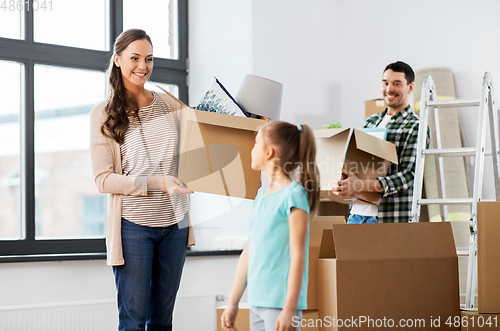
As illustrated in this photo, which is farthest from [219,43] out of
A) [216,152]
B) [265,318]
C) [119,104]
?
[265,318]

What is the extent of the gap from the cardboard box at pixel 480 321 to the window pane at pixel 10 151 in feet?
6.60

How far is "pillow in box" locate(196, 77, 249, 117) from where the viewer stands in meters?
1.39

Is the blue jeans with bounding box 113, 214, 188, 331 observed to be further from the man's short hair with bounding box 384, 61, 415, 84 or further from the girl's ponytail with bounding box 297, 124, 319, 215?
the man's short hair with bounding box 384, 61, 415, 84

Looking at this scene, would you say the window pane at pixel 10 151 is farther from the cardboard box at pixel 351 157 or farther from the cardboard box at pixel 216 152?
the cardboard box at pixel 351 157

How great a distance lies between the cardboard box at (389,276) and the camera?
1392 mm

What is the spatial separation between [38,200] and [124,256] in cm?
127

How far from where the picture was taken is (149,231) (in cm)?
141

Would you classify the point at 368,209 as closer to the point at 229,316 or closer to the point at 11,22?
the point at 229,316

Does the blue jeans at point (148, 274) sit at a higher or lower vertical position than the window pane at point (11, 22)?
lower

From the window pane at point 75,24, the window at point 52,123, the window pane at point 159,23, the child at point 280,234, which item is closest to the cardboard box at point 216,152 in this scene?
the child at point 280,234

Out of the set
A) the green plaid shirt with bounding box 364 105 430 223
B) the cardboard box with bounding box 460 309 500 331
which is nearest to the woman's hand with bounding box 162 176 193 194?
the green plaid shirt with bounding box 364 105 430 223

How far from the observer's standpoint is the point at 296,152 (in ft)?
4.03

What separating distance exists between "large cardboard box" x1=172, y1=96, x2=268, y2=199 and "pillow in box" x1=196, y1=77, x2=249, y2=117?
55mm

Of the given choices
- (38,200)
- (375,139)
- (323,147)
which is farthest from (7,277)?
(375,139)
